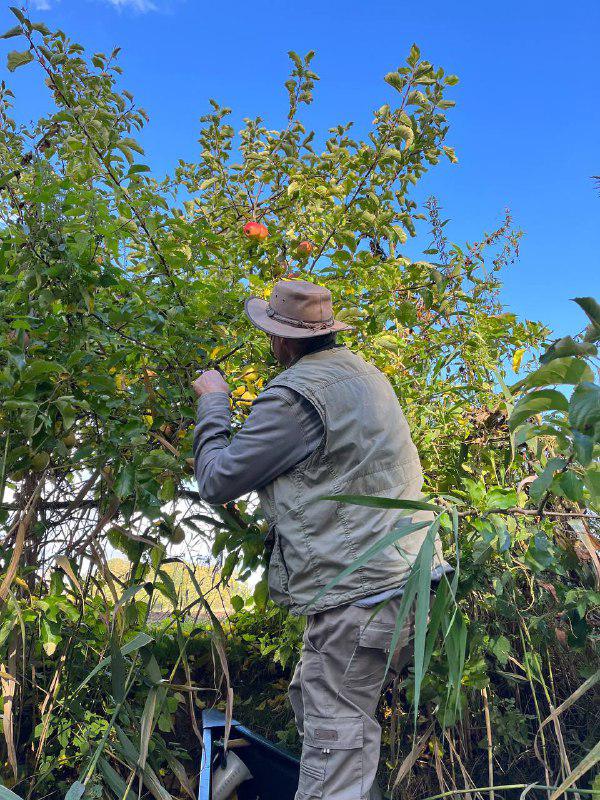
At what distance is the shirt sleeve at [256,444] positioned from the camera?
1.90 meters

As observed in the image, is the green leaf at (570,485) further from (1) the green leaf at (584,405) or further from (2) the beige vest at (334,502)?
(2) the beige vest at (334,502)

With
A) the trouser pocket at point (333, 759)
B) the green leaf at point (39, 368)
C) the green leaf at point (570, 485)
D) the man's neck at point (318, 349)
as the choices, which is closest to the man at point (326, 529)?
the trouser pocket at point (333, 759)

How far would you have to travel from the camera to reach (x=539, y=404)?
3.88 feet

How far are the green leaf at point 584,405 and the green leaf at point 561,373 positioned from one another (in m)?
0.06

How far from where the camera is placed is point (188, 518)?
90.5 inches

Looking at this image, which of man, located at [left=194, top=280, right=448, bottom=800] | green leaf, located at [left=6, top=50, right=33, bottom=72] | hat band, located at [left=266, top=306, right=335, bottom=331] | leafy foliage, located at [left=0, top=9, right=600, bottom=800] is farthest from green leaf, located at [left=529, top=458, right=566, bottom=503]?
green leaf, located at [left=6, top=50, right=33, bottom=72]

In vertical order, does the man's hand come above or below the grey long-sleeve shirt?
above

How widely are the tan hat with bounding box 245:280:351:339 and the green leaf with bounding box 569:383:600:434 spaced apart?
1147 mm

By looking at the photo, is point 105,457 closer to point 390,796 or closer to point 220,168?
point 390,796

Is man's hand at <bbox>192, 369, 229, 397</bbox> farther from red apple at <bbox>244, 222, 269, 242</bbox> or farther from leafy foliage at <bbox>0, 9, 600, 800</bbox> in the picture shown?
red apple at <bbox>244, 222, 269, 242</bbox>

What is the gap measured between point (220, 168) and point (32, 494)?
179 cm

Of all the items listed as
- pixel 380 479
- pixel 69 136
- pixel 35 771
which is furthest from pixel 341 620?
pixel 69 136

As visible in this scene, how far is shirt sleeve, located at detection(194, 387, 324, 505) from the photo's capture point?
1.90 meters

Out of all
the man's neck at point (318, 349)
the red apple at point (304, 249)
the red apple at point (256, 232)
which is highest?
the red apple at point (256, 232)
